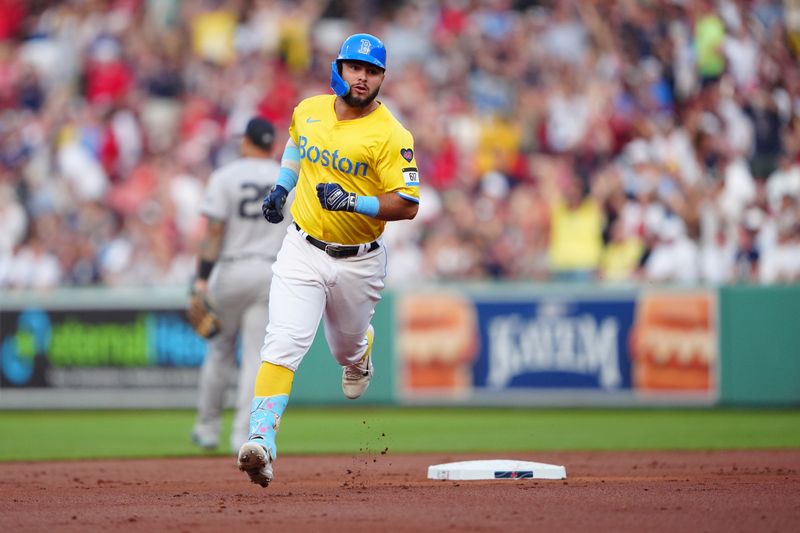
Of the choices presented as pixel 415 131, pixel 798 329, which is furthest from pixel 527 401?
pixel 415 131

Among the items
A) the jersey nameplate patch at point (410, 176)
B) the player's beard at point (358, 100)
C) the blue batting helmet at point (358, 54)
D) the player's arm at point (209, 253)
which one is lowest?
the player's arm at point (209, 253)

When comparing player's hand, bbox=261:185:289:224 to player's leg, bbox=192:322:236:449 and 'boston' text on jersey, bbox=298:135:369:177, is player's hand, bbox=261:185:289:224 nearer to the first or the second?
'boston' text on jersey, bbox=298:135:369:177

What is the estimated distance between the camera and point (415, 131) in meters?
19.3

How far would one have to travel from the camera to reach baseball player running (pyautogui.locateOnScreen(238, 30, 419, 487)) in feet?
24.8

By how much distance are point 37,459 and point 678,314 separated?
790 cm

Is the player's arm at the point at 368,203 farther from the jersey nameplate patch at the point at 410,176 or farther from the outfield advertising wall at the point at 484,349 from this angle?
the outfield advertising wall at the point at 484,349

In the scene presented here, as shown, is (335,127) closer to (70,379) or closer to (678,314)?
(678,314)

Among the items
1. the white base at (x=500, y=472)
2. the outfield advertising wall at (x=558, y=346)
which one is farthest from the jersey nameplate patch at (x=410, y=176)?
the outfield advertising wall at (x=558, y=346)

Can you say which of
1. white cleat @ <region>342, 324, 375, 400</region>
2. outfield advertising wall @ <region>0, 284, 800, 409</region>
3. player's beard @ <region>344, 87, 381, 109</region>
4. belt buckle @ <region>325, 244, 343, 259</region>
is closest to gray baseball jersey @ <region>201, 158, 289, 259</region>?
white cleat @ <region>342, 324, 375, 400</region>

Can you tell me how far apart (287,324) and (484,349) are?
344 inches

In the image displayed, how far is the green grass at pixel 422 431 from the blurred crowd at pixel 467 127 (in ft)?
6.18

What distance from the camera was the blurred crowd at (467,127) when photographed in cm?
1628

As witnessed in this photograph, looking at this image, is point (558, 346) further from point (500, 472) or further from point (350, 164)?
point (350, 164)

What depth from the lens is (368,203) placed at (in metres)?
7.37
